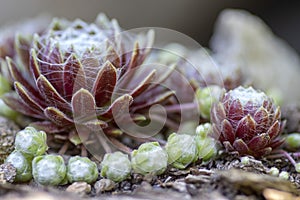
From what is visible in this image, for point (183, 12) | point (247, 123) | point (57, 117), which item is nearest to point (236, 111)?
point (247, 123)

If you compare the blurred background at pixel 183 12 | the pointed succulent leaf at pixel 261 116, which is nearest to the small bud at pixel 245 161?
the pointed succulent leaf at pixel 261 116

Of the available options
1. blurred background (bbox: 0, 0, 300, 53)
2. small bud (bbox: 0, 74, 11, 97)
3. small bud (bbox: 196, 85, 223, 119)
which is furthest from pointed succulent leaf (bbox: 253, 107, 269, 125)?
blurred background (bbox: 0, 0, 300, 53)

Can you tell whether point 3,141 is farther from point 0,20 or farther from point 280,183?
point 0,20

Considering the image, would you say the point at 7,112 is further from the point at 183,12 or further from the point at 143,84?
the point at 183,12

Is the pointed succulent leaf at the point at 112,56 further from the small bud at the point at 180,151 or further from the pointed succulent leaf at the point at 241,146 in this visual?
the pointed succulent leaf at the point at 241,146

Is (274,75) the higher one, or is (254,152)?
(274,75)

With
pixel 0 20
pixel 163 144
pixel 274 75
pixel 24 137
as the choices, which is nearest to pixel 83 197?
pixel 24 137
